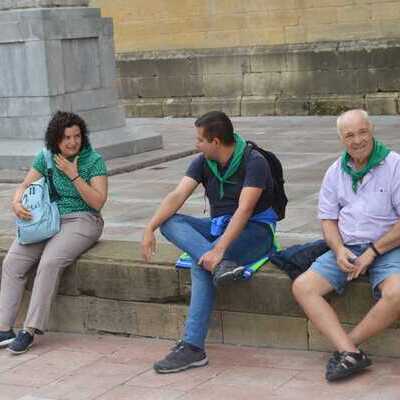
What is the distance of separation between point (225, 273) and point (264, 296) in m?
0.40

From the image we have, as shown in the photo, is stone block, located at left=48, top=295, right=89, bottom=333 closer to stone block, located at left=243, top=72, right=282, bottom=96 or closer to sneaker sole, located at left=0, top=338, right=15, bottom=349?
sneaker sole, located at left=0, top=338, right=15, bottom=349

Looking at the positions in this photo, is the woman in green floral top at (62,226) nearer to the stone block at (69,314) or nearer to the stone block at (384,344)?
the stone block at (69,314)

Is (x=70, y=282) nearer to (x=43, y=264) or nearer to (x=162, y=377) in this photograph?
(x=43, y=264)

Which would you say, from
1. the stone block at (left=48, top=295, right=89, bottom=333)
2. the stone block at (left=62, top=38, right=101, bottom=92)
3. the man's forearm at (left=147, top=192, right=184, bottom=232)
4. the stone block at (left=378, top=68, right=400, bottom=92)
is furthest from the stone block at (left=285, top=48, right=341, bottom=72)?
the man's forearm at (left=147, top=192, right=184, bottom=232)

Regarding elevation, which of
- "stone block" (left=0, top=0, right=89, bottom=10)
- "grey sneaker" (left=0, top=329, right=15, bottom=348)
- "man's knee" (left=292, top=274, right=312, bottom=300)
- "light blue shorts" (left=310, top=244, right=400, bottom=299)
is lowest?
"grey sneaker" (left=0, top=329, right=15, bottom=348)

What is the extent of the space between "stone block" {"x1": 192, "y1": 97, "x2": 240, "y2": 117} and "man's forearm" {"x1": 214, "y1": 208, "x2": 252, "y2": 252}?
40.4ft

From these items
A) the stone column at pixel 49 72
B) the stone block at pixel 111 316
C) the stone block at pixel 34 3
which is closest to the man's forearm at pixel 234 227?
the stone block at pixel 111 316

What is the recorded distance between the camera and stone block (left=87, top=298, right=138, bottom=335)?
6.52 m

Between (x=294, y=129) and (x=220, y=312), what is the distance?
9.36 m

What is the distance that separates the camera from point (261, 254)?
19.7 feet

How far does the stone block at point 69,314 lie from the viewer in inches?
264

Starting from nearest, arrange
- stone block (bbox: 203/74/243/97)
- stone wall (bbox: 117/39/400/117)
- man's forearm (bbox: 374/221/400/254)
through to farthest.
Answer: man's forearm (bbox: 374/221/400/254) → stone wall (bbox: 117/39/400/117) → stone block (bbox: 203/74/243/97)

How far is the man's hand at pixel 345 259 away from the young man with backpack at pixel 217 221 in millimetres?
572

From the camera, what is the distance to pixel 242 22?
17.9m
